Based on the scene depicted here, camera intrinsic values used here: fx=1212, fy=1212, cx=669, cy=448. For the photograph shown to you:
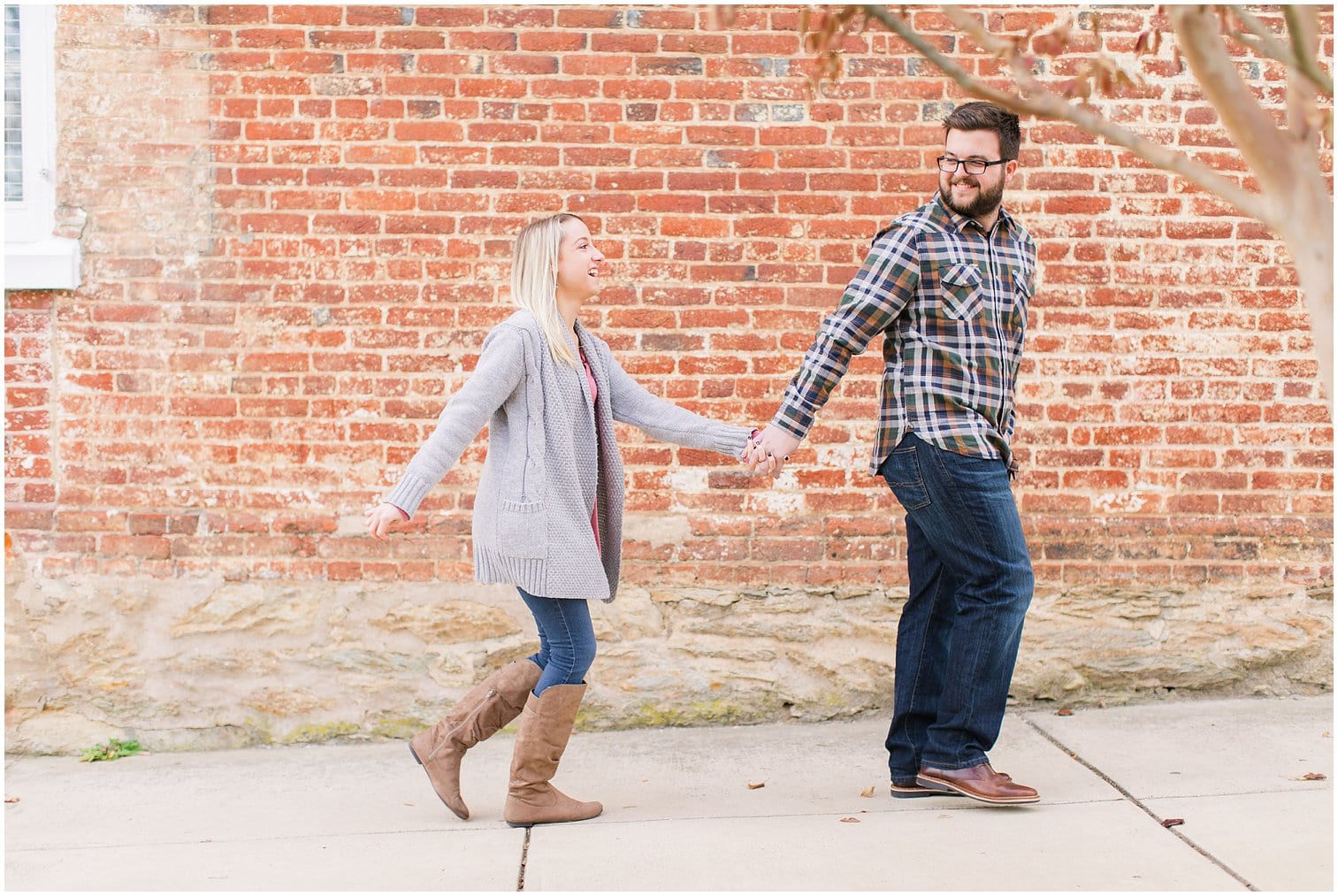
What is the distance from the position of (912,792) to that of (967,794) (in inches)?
8.1

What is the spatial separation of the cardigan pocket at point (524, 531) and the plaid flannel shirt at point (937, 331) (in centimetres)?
89

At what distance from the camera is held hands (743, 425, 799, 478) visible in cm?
362

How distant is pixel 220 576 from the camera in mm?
4465

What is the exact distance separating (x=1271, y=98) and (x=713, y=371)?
91.6 inches

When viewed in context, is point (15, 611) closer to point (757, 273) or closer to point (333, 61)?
point (333, 61)

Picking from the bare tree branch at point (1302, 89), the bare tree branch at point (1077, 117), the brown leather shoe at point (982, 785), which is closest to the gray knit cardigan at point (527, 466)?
the brown leather shoe at point (982, 785)

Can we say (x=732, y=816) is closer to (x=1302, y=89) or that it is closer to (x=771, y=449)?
(x=771, y=449)

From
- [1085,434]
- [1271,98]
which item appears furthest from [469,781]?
[1271,98]

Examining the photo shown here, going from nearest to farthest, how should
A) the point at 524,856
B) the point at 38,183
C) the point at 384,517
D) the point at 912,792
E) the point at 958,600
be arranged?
the point at 384,517
the point at 524,856
the point at 958,600
the point at 912,792
the point at 38,183

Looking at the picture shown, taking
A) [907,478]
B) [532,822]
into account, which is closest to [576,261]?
[907,478]

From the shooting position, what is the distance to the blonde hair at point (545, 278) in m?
3.47

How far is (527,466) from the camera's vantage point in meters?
3.39

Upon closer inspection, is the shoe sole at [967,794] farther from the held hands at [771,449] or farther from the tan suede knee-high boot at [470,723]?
the tan suede knee-high boot at [470,723]

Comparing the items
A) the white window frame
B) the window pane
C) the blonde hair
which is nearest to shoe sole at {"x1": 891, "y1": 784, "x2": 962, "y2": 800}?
the blonde hair
